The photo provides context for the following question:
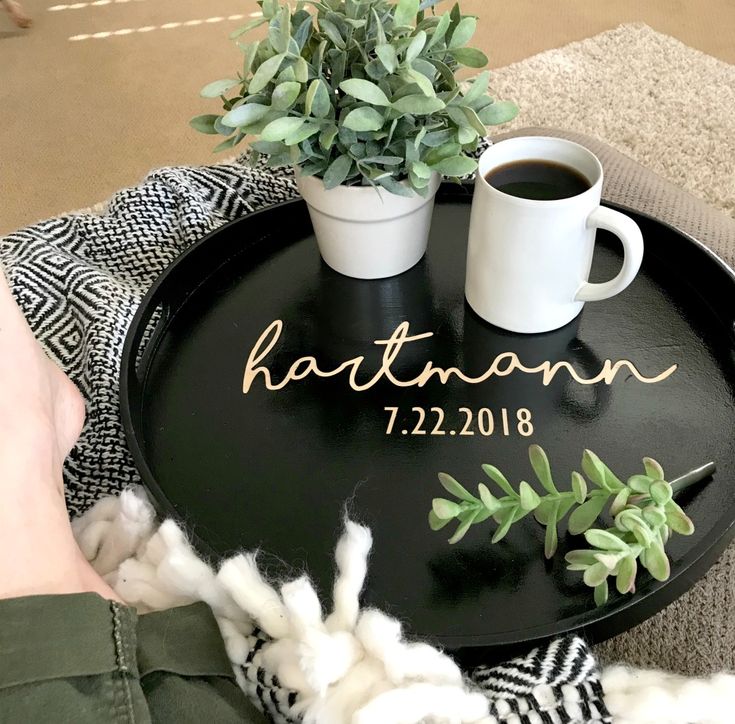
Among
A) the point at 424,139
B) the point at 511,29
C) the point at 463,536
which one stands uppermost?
the point at 424,139

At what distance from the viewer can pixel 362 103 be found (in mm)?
533

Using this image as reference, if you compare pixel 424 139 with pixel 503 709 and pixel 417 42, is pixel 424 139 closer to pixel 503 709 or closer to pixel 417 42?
pixel 417 42

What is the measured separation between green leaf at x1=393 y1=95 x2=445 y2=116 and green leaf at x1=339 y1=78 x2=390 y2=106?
10mm

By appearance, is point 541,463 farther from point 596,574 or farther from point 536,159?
point 536,159

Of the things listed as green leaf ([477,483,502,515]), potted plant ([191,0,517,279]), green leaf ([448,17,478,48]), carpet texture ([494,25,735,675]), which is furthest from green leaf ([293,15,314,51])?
carpet texture ([494,25,735,675])

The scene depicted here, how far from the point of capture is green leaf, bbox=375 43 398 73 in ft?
1.66

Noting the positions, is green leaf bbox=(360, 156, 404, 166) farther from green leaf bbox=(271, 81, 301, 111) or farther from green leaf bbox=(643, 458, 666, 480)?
green leaf bbox=(643, 458, 666, 480)

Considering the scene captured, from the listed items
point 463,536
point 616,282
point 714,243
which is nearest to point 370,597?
point 463,536

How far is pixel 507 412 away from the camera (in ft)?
1.79

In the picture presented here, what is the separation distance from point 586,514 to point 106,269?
543 mm

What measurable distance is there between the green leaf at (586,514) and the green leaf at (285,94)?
324 mm

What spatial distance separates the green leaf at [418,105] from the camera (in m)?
0.51

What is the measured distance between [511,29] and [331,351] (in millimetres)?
1393

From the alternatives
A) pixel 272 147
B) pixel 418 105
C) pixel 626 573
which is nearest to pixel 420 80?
pixel 418 105
